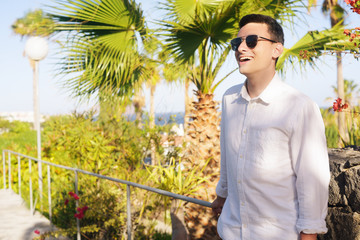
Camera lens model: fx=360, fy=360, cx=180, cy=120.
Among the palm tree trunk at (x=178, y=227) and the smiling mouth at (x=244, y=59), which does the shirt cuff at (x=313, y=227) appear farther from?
the palm tree trunk at (x=178, y=227)

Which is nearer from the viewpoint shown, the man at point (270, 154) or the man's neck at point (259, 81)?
the man at point (270, 154)

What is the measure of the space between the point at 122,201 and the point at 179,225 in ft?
9.43

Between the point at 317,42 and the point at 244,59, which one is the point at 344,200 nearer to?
the point at 244,59

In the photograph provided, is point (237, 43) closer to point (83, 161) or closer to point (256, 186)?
point (256, 186)

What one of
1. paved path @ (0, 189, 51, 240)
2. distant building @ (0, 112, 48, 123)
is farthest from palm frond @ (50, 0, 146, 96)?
distant building @ (0, 112, 48, 123)

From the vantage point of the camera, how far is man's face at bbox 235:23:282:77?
4.97 feet

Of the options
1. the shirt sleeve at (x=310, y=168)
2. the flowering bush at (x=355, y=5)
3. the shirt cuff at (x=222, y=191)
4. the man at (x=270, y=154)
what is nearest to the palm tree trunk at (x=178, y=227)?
the shirt cuff at (x=222, y=191)

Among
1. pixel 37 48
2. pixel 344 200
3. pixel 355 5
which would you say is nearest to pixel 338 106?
pixel 355 5

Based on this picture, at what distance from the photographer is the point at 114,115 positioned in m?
7.93

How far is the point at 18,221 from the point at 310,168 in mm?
5534

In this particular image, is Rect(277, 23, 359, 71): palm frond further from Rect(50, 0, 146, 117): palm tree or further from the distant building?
the distant building

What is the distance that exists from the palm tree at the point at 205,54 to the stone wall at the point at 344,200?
9.96ft

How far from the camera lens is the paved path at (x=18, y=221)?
199 inches

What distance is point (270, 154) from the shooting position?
4.64ft
